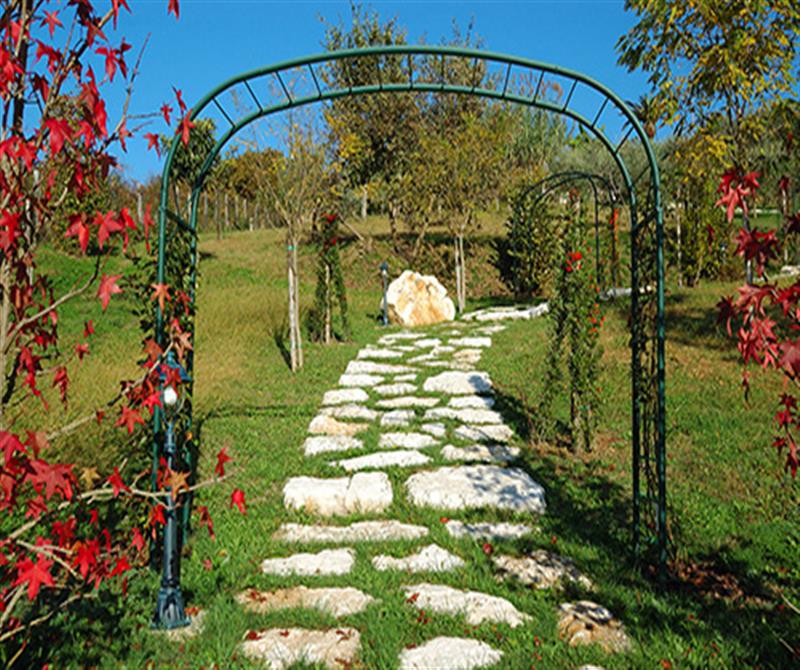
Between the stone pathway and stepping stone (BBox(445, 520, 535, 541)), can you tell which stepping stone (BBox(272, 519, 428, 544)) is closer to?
the stone pathway

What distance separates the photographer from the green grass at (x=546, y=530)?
2.46 m

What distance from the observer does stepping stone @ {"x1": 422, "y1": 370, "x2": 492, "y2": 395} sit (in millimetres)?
7035

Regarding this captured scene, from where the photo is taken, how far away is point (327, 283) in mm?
10000

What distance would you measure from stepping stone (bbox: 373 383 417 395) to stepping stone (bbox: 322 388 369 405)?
0.70 ft

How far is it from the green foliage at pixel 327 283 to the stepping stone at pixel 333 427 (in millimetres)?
4378

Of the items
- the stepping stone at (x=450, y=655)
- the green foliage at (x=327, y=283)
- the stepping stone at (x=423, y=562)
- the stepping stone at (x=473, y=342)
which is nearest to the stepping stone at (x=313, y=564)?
the stepping stone at (x=423, y=562)

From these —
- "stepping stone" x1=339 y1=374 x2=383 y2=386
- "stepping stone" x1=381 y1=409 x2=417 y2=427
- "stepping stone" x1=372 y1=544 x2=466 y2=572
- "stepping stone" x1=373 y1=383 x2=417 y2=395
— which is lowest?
"stepping stone" x1=372 y1=544 x2=466 y2=572

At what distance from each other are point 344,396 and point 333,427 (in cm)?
116

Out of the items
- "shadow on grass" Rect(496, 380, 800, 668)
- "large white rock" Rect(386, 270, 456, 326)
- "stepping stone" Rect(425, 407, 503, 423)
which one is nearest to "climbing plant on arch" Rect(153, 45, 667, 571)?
"shadow on grass" Rect(496, 380, 800, 668)

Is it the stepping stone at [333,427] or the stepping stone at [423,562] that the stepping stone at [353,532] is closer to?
the stepping stone at [423,562]

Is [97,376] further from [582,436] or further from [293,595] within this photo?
[582,436]

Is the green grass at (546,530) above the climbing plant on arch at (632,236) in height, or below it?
below

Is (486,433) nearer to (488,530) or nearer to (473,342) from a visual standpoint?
(488,530)

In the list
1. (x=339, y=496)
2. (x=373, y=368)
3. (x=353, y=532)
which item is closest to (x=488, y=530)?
(x=353, y=532)
